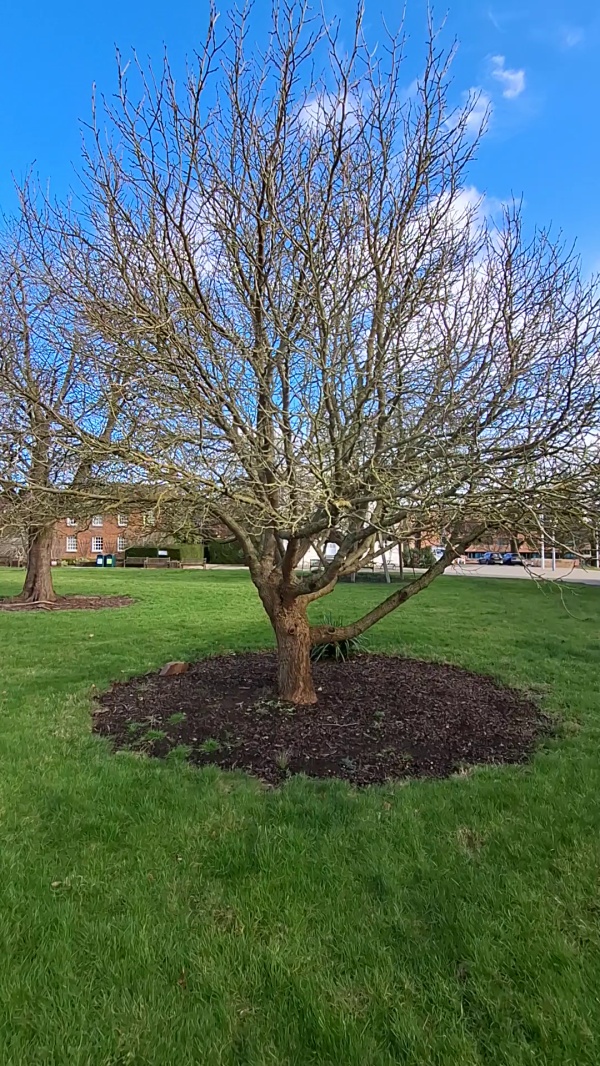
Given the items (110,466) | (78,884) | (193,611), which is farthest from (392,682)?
(193,611)

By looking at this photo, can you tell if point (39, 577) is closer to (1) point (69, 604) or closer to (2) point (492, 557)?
(1) point (69, 604)

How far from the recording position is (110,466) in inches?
169

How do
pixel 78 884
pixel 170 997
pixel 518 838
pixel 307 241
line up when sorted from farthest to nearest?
pixel 307 241, pixel 518 838, pixel 78 884, pixel 170 997

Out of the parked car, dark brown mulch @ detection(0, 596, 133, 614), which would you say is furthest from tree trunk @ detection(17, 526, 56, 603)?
the parked car

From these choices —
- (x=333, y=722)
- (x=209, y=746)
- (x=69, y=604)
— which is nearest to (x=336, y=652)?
(x=333, y=722)

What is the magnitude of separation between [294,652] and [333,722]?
0.71 meters

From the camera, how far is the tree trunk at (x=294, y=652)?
5000mm

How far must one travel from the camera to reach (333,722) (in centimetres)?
460

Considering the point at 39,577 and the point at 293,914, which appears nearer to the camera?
the point at 293,914

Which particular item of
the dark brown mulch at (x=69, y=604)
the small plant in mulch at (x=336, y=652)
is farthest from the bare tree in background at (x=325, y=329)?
the dark brown mulch at (x=69, y=604)

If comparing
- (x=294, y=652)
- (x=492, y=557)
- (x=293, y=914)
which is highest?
(x=492, y=557)

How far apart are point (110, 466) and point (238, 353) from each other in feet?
4.28

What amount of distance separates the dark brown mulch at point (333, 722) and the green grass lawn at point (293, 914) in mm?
280

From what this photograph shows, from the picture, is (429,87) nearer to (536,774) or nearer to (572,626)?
(536,774)
